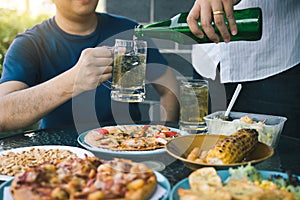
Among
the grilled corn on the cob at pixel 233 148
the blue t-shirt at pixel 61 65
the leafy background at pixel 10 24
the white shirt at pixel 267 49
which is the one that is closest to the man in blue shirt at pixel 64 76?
the blue t-shirt at pixel 61 65

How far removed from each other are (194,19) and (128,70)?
30 centimetres

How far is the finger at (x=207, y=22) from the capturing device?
1.45 meters

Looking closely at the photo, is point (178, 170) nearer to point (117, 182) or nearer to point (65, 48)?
point (117, 182)

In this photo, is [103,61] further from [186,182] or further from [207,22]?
[186,182]

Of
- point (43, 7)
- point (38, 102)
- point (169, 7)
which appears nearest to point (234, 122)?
point (38, 102)

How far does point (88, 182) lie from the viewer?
3.04 feet

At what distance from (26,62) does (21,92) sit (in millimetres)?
270

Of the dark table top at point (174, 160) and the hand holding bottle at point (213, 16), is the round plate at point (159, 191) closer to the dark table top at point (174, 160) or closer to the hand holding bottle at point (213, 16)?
the dark table top at point (174, 160)

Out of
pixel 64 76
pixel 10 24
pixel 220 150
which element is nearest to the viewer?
pixel 220 150

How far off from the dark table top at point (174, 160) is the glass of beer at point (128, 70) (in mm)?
254

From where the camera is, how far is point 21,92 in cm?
182

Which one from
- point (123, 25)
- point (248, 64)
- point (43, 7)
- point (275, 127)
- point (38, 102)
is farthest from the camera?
point (43, 7)

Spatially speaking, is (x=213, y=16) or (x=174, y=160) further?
(x=213, y=16)

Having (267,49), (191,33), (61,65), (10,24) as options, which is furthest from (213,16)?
(10,24)
